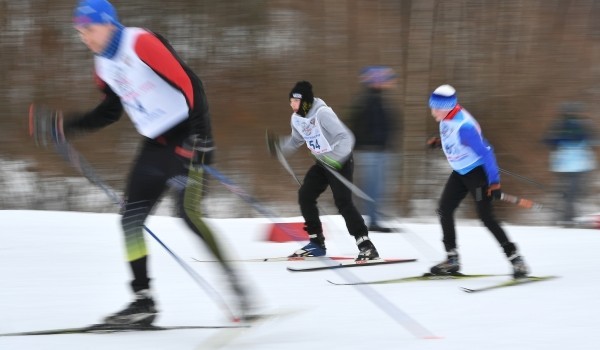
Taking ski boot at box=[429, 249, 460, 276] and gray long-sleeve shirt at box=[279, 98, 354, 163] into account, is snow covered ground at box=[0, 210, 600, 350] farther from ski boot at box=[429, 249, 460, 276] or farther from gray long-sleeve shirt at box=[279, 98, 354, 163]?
gray long-sleeve shirt at box=[279, 98, 354, 163]

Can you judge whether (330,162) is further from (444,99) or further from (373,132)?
(373,132)

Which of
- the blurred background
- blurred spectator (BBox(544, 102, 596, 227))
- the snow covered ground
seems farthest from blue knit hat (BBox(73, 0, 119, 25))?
the blurred background

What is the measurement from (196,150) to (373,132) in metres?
4.23

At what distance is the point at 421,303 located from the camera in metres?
4.50

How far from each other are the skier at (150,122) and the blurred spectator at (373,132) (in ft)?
13.4

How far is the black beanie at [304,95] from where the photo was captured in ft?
18.9

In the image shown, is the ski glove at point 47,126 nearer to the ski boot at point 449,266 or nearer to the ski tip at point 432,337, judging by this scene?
the ski tip at point 432,337

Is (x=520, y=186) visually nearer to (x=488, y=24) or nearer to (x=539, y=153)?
(x=539, y=153)

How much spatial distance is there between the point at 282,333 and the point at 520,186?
30.3 ft

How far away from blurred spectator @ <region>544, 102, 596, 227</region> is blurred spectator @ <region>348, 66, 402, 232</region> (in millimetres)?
1939

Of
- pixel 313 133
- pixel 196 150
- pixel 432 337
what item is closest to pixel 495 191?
pixel 313 133

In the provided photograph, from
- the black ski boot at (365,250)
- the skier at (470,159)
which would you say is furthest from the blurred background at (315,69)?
the skier at (470,159)

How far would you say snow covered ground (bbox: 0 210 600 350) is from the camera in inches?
140

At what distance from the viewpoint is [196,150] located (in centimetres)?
337
